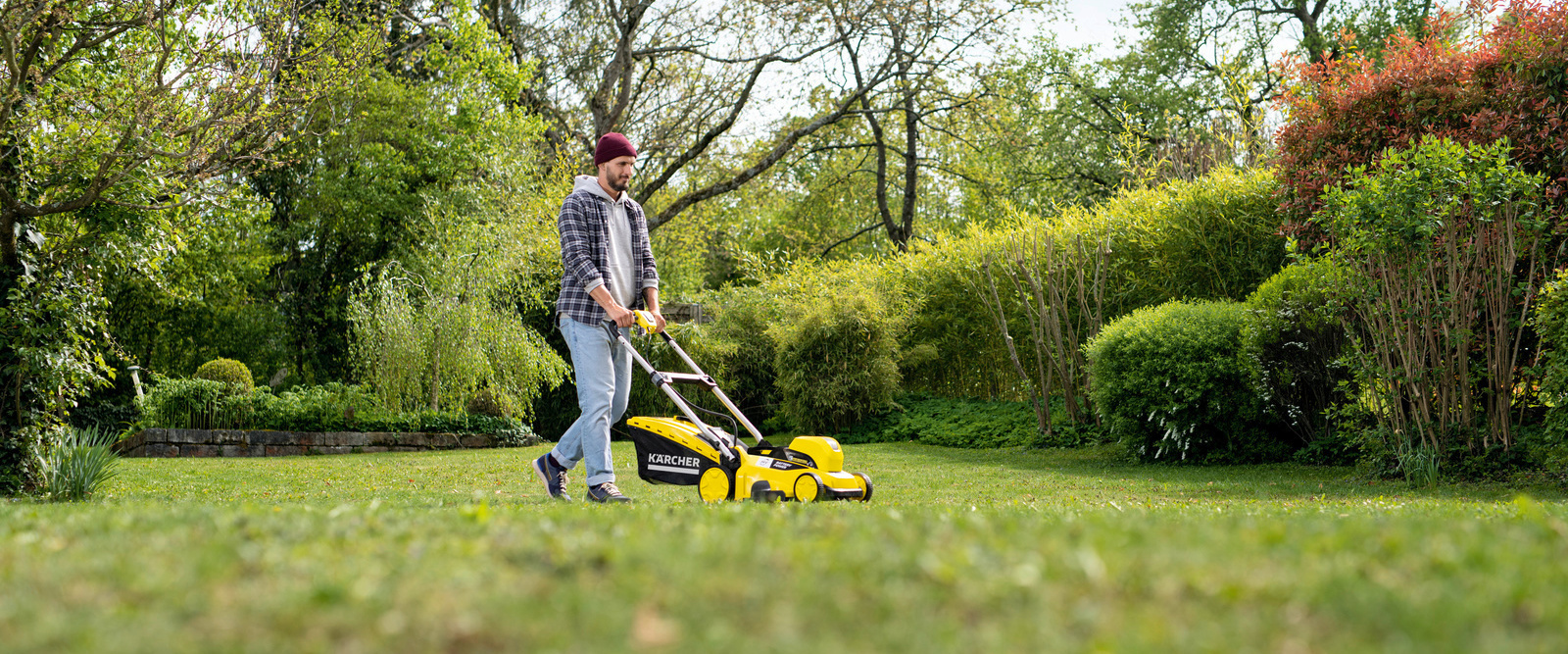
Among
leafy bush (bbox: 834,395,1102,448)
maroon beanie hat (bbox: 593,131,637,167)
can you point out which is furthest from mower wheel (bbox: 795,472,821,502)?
leafy bush (bbox: 834,395,1102,448)

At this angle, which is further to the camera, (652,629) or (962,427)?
(962,427)

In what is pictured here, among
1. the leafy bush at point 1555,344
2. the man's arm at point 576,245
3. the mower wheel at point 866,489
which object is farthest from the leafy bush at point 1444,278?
the man's arm at point 576,245

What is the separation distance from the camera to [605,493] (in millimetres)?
5887

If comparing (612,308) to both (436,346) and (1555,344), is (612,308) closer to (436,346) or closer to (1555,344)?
(1555,344)

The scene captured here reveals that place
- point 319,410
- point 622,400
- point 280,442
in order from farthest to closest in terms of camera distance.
A: point 319,410 < point 280,442 < point 622,400

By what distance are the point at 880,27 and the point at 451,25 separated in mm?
7886

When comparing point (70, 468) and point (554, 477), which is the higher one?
point (70, 468)

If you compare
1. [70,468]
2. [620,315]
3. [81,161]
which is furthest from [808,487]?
[81,161]

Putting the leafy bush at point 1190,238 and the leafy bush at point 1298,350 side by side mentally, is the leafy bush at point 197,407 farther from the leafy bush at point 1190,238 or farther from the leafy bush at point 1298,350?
the leafy bush at point 1298,350

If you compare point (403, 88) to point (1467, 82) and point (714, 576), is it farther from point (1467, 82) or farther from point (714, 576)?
point (714, 576)

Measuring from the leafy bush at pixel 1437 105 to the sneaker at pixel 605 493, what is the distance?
227 inches

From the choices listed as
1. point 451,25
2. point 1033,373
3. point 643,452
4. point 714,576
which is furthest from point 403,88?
point 714,576

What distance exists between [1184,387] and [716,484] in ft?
18.4

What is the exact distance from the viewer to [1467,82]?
870 centimetres
